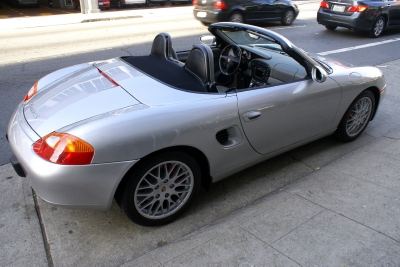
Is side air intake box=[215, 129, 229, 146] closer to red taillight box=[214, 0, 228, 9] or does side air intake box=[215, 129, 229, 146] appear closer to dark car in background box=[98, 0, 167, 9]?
red taillight box=[214, 0, 228, 9]

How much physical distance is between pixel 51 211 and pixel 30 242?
385 mm

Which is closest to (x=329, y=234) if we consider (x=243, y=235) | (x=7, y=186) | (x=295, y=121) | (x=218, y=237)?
(x=243, y=235)

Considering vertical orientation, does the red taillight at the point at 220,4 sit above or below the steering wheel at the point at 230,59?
below

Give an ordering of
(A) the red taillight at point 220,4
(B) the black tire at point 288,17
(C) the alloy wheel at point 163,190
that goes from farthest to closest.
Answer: (B) the black tire at point 288,17 < (A) the red taillight at point 220,4 < (C) the alloy wheel at point 163,190

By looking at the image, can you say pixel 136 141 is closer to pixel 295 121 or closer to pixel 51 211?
pixel 51 211

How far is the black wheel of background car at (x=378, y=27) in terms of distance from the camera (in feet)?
37.0

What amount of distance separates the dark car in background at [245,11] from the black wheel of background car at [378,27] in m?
3.35

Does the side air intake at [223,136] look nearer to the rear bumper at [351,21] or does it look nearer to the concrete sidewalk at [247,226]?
the concrete sidewalk at [247,226]

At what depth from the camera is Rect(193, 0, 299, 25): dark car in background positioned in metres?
12.2

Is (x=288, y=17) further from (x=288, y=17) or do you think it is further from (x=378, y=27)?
(x=378, y=27)

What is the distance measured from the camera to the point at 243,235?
2.57m

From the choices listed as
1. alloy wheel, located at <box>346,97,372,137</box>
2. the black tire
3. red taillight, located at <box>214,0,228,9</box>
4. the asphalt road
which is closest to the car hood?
the asphalt road

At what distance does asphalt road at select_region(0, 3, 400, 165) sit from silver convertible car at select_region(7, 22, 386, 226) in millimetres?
2111

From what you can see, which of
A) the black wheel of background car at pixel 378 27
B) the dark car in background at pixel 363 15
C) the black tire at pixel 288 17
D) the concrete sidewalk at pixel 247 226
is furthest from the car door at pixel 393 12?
the concrete sidewalk at pixel 247 226
